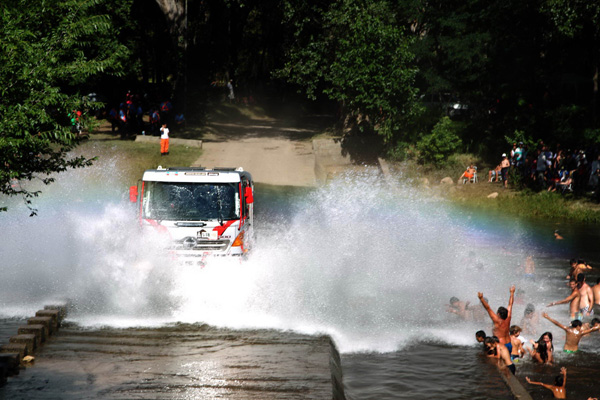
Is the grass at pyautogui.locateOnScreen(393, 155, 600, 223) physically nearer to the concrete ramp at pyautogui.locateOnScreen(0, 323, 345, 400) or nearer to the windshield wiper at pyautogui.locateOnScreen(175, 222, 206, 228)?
the windshield wiper at pyautogui.locateOnScreen(175, 222, 206, 228)

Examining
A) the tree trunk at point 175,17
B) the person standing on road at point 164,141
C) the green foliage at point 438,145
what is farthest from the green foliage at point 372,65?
the tree trunk at point 175,17

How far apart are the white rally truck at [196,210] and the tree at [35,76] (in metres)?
1.65

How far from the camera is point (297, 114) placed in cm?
6184

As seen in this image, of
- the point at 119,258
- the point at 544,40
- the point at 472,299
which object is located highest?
the point at 544,40

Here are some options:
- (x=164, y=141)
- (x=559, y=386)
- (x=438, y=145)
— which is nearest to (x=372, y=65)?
(x=438, y=145)

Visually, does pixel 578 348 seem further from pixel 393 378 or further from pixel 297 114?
pixel 297 114

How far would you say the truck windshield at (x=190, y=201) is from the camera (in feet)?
52.4

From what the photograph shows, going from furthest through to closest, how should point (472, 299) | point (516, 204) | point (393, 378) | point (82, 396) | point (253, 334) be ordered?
point (516, 204), point (472, 299), point (253, 334), point (393, 378), point (82, 396)

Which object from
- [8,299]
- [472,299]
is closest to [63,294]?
[8,299]

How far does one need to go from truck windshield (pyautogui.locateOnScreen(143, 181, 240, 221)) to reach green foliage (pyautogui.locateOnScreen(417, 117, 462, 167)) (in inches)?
825

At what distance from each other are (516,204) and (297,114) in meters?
33.0

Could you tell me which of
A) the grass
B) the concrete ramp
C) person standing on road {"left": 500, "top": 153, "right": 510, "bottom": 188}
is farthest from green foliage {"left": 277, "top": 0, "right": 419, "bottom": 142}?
the concrete ramp

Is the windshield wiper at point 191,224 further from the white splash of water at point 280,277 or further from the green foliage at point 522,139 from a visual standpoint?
the green foliage at point 522,139

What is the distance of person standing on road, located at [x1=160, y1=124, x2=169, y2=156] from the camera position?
118 ft
